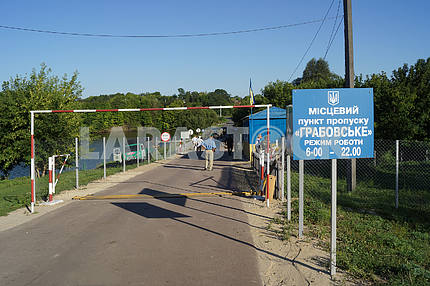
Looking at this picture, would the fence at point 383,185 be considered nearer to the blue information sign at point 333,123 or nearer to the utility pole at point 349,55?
the utility pole at point 349,55

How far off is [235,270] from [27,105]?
17.6m

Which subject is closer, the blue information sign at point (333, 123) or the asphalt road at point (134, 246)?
the asphalt road at point (134, 246)

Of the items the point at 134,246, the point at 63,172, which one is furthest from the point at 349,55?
the point at 63,172

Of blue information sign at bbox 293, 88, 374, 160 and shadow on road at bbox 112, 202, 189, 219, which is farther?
shadow on road at bbox 112, 202, 189, 219

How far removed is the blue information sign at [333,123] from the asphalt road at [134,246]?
218 centimetres

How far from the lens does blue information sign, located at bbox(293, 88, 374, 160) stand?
5668mm

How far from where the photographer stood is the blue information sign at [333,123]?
5668 millimetres

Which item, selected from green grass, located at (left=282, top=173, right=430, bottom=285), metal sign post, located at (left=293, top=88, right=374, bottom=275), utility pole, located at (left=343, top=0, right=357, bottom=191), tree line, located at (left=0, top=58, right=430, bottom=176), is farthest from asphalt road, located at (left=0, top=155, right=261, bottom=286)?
tree line, located at (left=0, top=58, right=430, bottom=176)

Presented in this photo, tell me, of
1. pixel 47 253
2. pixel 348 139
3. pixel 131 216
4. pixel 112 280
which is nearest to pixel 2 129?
pixel 131 216

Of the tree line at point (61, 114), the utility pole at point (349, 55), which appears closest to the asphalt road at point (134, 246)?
the utility pole at point (349, 55)

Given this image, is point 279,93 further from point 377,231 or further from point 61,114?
point 377,231

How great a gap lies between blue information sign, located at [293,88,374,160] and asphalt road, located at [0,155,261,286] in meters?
2.18

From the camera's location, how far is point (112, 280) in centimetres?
505

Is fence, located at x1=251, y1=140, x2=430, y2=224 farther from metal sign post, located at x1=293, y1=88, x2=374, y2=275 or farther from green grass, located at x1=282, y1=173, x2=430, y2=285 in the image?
metal sign post, located at x1=293, y1=88, x2=374, y2=275
